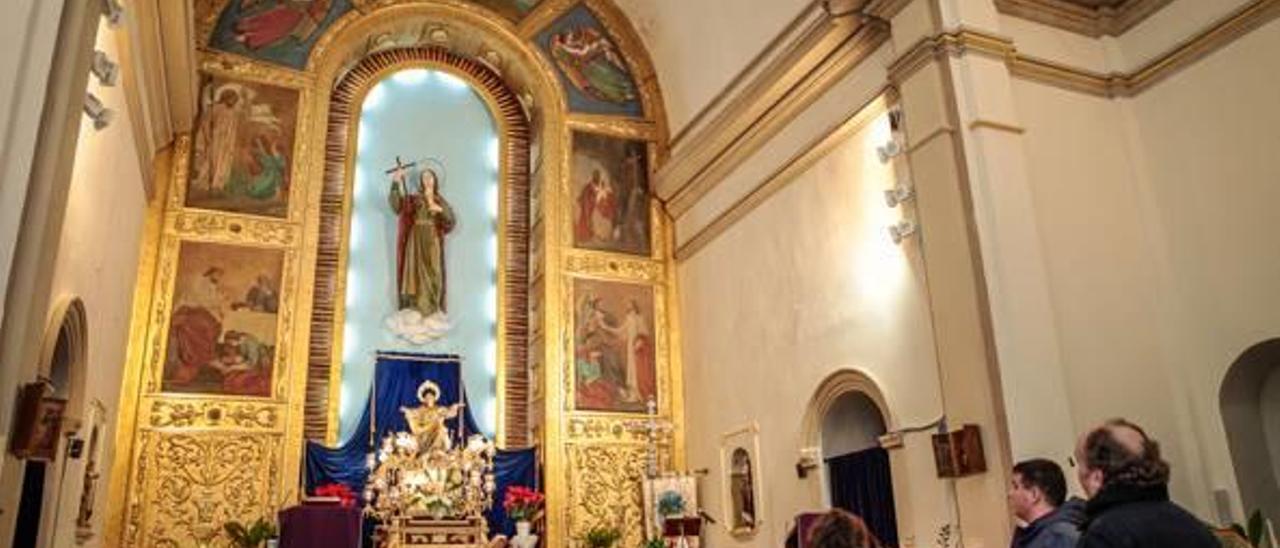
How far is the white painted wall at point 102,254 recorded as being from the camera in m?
6.55

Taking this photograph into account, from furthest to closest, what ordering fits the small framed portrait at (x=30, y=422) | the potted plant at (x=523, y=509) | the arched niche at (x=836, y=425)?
1. the potted plant at (x=523, y=509)
2. the arched niche at (x=836, y=425)
3. the small framed portrait at (x=30, y=422)

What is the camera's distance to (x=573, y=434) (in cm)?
1193

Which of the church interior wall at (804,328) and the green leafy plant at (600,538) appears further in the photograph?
the green leafy plant at (600,538)

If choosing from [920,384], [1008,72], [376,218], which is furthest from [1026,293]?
[376,218]

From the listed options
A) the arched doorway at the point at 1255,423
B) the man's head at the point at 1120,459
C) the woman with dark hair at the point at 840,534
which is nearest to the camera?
the woman with dark hair at the point at 840,534

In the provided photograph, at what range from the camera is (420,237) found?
1249 cm

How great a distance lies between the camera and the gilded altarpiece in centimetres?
1024

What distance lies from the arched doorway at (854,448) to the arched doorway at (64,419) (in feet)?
20.6

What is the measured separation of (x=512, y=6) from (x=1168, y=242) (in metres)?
8.64

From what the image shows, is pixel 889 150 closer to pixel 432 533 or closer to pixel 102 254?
pixel 432 533

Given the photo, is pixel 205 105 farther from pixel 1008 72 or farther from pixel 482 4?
pixel 1008 72

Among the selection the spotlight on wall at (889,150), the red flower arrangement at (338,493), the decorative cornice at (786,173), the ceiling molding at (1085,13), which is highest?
the ceiling molding at (1085,13)

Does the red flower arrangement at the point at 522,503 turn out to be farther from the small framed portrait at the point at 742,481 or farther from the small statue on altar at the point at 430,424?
the small framed portrait at the point at 742,481

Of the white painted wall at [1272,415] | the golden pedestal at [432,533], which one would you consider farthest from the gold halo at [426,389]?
the white painted wall at [1272,415]
